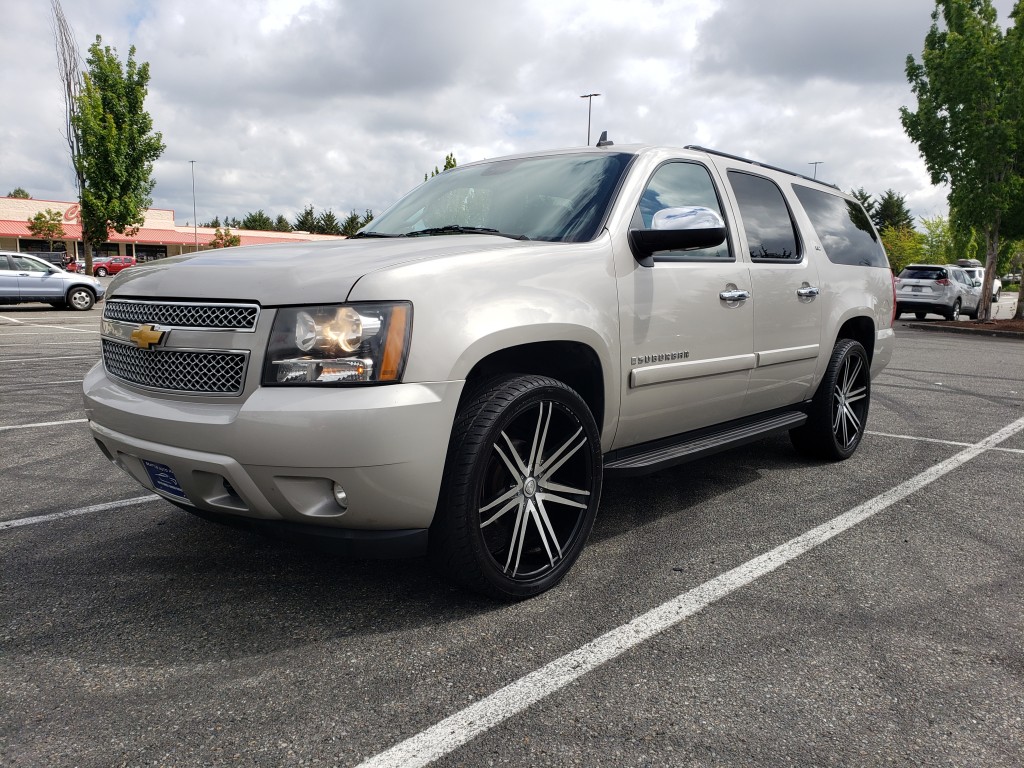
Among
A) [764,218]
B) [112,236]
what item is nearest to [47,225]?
[112,236]

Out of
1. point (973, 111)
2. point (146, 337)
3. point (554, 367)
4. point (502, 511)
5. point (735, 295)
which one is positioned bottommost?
point (502, 511)

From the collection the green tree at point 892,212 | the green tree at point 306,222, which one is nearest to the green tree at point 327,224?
the green tree at point 306,222

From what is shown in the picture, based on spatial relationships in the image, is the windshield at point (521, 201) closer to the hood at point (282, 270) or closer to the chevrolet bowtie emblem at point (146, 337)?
the hood at point (282, 270)

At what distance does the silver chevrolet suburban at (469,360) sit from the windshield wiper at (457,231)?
0.02 metres

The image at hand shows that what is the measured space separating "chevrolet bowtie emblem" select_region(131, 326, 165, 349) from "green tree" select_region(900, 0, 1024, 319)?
69.0ft

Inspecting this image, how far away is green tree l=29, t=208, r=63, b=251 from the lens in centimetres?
5244

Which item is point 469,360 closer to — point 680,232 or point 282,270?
point 282,270

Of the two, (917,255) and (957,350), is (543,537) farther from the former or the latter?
(917,255)

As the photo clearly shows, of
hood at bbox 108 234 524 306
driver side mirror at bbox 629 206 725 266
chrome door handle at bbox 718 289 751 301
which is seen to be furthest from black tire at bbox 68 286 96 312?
driver side mirror at bbox 629 206 725 266

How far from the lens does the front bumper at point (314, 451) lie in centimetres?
243

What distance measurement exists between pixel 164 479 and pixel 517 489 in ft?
4.17

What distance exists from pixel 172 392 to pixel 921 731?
101 inches

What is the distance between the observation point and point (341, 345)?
2.49m

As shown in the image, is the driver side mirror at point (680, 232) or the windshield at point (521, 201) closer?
the driver side mirror at point (680, 232)
